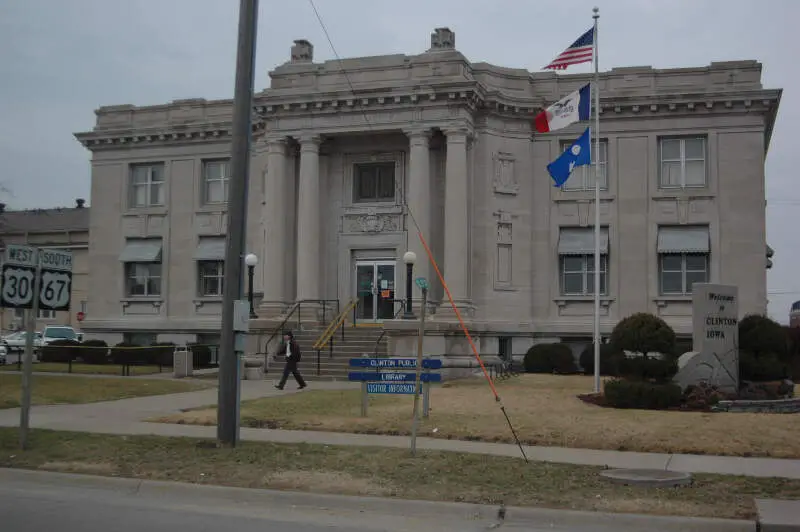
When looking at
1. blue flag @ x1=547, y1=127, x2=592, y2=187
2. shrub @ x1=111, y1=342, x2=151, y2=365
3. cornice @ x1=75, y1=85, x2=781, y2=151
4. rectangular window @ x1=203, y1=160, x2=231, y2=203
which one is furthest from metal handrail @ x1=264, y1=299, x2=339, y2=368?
blue flag @ x1=547, y1=127, x2=592, y2=187

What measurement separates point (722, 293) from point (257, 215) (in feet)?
74.7

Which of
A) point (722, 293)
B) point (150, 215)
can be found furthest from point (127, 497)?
point (150, 215)

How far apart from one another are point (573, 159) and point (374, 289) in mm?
12318

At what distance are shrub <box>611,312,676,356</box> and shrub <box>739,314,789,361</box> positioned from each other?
108 inches

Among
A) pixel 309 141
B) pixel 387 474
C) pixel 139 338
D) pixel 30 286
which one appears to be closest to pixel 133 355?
pixel 139 338

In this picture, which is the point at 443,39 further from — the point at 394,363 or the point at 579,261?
the point at 394,363

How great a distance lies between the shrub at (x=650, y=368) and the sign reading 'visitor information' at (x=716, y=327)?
3.96 ft

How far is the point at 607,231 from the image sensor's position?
→ 34219 millimetres

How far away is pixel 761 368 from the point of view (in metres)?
20.2

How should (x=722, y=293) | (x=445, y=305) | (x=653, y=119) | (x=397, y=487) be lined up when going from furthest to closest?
(x=653, y=119) < (x=445, y=305) < (x=722, y=293) < (x=397, y=487)

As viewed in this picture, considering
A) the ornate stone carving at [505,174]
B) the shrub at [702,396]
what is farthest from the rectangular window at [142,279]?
the shrub at [702,396]

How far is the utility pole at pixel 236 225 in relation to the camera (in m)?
12.5

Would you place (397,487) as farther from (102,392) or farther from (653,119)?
(653,119)

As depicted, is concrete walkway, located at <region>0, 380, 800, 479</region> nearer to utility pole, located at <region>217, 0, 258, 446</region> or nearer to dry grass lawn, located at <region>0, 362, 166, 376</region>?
utility pole, located at <region>217, 0, 258, 446</region>
